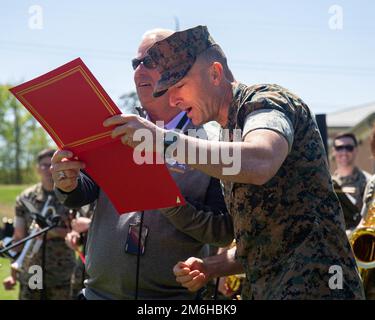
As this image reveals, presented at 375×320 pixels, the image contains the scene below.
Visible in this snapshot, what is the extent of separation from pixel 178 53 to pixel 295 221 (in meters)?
0.77

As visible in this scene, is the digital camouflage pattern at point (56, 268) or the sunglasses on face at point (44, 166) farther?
the sunglasses on face at point (44, 166)

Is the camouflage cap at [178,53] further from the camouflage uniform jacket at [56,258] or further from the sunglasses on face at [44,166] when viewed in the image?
the sunglasses on face at [44,166]

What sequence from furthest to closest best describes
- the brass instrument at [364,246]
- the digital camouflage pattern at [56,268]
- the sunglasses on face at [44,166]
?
1. the sunglasses on face at [44,166]
2. the digital camouflage pattern at [56,268]
3. the brass instrument at [364,246]

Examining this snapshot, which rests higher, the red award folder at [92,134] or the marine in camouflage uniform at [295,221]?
the red award folder at [92,134]

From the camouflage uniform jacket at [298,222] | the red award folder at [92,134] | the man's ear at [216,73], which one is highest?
the man's ear at [216,73]

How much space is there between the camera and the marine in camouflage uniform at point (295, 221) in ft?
7.27

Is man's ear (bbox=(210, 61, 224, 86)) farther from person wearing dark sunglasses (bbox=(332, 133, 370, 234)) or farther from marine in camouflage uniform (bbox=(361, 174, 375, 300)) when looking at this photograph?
person wearing dark sunglasses (bbox=(332, 133, 370, 234))

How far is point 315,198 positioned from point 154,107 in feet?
4.35

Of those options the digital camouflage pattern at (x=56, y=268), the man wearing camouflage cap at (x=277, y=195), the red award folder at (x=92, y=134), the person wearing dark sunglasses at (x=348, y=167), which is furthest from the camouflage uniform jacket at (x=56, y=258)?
the man wearing camouflage cap at (x=277, y=195)

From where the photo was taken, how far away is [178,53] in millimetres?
2443

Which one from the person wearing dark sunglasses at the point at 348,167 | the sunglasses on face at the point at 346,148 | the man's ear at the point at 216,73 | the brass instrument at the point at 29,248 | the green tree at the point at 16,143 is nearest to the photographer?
the man's ear at the point at 216,73

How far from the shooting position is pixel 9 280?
23.8 feet

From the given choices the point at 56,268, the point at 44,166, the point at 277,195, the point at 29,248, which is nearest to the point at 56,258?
the point at 56,268

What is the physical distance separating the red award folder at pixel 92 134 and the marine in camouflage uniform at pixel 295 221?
17.0 inches
